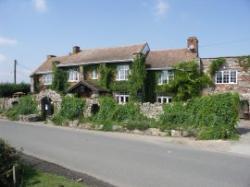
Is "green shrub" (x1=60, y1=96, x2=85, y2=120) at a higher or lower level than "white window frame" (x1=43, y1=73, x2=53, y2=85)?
lower

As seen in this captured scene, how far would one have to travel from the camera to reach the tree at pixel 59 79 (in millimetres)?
48594

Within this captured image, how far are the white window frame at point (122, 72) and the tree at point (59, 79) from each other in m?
7.94

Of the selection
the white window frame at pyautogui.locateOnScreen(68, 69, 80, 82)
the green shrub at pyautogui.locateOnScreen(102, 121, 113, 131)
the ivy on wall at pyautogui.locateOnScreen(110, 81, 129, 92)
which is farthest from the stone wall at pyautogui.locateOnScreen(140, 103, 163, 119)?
the white window frame at pyautogui.locateOnScreen(68, 69, 80, 82)

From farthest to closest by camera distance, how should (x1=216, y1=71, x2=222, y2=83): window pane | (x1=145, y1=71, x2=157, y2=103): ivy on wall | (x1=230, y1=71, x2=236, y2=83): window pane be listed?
1. (x1=145, y1=71, x2=157, y2=103): ivy on wall
2. (x1=216, y1=71, x2=222, y2=83): window pane
3. (x1=230, y1=71, x2=236, y2=83): window pane

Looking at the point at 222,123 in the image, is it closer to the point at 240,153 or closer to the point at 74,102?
the point at 240,153

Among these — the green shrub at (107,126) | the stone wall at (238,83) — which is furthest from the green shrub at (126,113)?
the stone wall at (238,83)

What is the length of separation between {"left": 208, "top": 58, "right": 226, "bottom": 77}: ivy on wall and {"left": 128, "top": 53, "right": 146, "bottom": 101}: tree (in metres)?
6.78

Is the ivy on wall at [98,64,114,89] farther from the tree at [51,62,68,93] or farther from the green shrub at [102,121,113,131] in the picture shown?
the green shrub at [102,121,113,131]

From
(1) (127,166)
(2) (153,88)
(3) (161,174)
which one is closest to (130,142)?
(1) (127,166)

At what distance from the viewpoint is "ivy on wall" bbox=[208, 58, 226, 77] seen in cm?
3997

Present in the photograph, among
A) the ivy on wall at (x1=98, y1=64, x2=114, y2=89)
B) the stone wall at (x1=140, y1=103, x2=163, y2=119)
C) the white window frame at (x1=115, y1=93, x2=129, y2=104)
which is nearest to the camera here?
the stone wall at (x1=140, y1=103, x2=163, y2=119)

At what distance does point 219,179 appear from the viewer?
12.4 metres

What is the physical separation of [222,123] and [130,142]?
6.21 m

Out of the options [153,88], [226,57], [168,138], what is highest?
[226,57]
